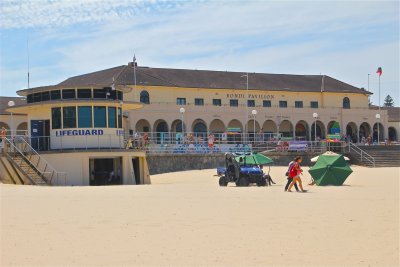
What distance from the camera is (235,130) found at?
56.4m

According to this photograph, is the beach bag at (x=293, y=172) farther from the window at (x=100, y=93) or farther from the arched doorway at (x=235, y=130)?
the arched doorway at (x=235, y=130)

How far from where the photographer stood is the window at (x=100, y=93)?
97.2 feet

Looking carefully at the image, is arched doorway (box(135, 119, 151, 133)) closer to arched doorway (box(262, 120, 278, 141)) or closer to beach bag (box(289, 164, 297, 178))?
arched doorway (box(262, 120, 278, 141))

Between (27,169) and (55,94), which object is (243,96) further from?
(27,169)

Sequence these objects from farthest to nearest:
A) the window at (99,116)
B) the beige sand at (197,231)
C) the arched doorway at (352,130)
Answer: the arched doorway at (352,130), the window at (99,116), the beige sand at (197,231)

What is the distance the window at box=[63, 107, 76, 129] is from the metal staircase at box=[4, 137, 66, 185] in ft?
5.74

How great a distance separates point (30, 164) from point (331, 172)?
474 inches

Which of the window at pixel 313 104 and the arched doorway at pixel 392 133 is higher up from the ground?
the window at pixel 313 104

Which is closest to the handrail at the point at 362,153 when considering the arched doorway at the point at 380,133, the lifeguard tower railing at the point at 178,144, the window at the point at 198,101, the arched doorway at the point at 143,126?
the lifeguard tower railing at the point at 178,144

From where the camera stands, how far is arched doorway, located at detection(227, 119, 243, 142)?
55606 millimetres

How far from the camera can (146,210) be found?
14992mm

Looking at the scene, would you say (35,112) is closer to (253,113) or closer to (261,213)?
(261,213)

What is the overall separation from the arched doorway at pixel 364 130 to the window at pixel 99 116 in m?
38.3

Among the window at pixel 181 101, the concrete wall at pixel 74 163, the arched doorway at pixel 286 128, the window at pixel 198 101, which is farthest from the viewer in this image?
the arched doorway at pixel 286 128
